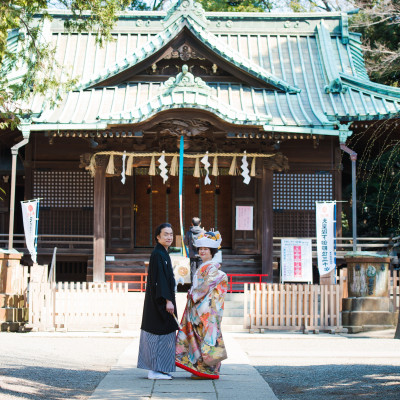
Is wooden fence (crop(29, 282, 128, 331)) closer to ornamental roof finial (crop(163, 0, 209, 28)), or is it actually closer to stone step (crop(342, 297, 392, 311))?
stone step (crop(342, 297, 392, 311))

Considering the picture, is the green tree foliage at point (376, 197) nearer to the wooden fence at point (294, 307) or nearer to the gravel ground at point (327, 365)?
the wooden fence at point (294, 307)

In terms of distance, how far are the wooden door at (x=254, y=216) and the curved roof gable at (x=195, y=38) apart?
2.67m

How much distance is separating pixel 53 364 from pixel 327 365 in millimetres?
3354

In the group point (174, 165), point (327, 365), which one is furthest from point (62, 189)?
point (327, 365)

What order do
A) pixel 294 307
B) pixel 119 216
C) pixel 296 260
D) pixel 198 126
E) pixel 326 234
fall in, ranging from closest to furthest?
pixel 294 307 < pixel 326 234 < pixel 296 260 < pixel 198 126 < pixel 119 216

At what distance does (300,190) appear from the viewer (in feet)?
62.5

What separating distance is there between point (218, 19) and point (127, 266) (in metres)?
8.53

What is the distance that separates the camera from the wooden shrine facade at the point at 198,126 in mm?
17188

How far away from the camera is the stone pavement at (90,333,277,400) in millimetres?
6957

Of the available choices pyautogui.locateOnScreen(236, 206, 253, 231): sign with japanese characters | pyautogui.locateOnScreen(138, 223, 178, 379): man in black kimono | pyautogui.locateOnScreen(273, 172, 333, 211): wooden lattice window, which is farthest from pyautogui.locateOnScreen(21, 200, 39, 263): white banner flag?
pyautogui.locateOnScreen(138, 223, 178, 379): man in black kimono

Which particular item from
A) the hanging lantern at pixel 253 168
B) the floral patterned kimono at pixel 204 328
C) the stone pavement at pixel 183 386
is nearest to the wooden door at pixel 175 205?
the hanging lantern at pixel 253 168

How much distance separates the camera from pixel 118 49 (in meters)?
21.5

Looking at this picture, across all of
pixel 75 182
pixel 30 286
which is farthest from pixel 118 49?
pixel 30 286

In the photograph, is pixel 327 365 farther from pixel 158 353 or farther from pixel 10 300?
pixel 10 300
